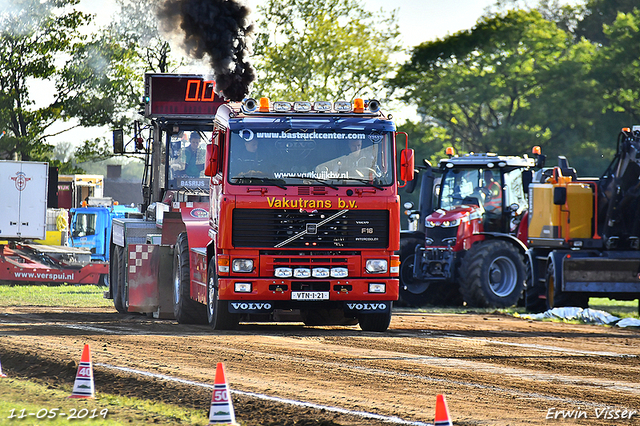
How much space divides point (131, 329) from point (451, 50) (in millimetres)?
40060

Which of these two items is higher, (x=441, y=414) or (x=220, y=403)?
(x=441, y=414)

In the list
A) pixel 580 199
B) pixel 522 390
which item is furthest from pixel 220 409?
pixel 580 199

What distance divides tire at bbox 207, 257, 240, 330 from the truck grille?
3.01 ft

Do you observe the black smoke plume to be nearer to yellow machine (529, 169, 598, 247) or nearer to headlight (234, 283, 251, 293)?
yellow machine (529, 169, 598, 247)

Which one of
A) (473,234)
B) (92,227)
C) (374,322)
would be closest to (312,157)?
(374,322)

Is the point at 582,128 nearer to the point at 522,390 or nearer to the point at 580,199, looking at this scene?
the point at 580,199

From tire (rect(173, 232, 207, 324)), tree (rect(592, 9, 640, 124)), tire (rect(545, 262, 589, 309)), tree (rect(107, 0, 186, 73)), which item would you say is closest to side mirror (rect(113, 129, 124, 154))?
tire (rect(173, 232, 207, 324))

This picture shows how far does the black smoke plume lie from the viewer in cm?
2023

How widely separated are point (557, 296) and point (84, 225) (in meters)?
19.6

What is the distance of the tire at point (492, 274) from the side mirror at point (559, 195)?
1719 mm

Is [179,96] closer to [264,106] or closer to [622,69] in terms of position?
[264,106]

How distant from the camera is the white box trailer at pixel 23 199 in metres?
32.7

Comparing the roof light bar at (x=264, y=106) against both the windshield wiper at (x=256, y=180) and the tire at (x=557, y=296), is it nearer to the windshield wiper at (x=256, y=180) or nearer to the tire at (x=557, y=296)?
the windshield wiper at (x=256, y=180)

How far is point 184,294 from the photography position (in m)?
16.7
